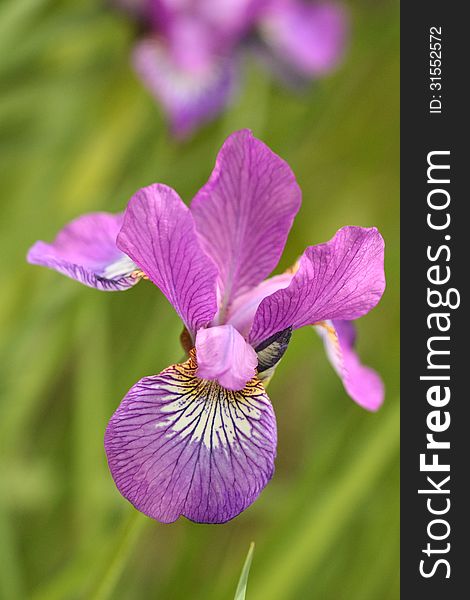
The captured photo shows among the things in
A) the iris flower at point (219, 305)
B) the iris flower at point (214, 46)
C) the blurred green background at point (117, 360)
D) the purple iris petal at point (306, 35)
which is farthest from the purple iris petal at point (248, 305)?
the purple iris petal at point (306, 35)

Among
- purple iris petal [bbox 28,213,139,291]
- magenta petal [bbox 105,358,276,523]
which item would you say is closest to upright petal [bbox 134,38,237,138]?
purple iris petal [bbox 28,213,139,291]

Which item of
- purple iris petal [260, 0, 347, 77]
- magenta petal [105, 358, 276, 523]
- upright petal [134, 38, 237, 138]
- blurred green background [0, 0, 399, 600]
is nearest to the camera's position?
magenta petal [105, 358, 276, 523]

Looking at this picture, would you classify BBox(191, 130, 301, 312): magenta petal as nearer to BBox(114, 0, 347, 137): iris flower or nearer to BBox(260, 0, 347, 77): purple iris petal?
BBox(114, 0, 347, 137): iris flower

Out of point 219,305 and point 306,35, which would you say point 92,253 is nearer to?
point 219,305

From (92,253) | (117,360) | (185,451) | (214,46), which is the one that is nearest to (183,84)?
(214,46)

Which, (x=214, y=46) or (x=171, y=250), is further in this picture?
(x=214, y=46)
